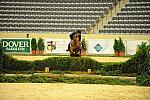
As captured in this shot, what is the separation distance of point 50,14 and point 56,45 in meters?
4.80

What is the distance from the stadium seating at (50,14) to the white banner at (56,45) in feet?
10.9

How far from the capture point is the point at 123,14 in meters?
23.7

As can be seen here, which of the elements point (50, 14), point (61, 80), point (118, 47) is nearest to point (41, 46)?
point (118, 47)

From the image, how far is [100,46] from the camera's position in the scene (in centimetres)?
1948

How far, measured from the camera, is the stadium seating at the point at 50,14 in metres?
23.3

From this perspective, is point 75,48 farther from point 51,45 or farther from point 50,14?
point 50,14

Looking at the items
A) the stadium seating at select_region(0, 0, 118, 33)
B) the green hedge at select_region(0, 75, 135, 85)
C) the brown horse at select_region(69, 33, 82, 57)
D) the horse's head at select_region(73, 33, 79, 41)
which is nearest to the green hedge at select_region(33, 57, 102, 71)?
the green hedge at select_region(0, 75, 135, 85)

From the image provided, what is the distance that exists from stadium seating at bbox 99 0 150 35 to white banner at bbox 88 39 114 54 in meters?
3.15

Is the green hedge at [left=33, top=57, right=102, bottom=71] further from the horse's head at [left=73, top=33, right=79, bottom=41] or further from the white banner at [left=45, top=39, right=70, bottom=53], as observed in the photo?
the white banner at [left=45, top=39, right=70, bottom=53]

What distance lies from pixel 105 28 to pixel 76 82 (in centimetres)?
1283

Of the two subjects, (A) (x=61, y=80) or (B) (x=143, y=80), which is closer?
(B) (x=143, y=80)

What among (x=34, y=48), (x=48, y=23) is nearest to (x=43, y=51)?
(x=34, y=48)

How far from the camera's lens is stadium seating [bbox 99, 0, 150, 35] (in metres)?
22.7

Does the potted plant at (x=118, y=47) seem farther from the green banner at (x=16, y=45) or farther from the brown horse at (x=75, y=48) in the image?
the brown horse at (x=75, y=48)
